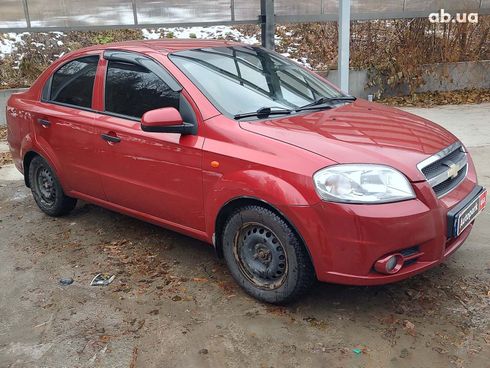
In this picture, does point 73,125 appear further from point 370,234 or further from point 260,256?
point 370,234

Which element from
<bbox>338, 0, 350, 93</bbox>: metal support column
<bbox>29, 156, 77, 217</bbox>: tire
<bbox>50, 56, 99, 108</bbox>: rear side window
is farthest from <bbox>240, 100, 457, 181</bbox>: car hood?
<bbox>338, 0, 350, 93</bbox>: metal support column

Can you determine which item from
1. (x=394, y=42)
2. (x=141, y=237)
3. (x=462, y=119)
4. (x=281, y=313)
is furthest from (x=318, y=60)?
(x=281, y=313)

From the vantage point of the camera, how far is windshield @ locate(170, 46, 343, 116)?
136 inches

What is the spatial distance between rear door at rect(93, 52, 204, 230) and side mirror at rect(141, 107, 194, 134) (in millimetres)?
75

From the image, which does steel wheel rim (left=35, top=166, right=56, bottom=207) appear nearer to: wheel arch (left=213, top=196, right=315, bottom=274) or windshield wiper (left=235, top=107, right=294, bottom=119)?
wheel arch (left=213, top=196, right=315, bottom=274)

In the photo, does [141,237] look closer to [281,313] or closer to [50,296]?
[50,296]

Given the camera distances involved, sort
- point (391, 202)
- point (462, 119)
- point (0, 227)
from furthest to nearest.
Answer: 1. point (462, 119)
2. point (0, 227)
3. point (391, 202)

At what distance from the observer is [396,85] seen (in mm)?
10117

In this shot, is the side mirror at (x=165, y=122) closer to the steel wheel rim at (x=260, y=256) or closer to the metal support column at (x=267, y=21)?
the steel wheel rim at (x=260, y=256)

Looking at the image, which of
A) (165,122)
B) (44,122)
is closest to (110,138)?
(165,122)

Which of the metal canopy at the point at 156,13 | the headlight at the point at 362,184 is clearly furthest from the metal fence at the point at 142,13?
the headlight at the point at 362,184

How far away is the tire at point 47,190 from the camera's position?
469cm

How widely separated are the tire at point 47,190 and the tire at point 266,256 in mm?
2109

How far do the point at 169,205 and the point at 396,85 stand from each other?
774 cm
